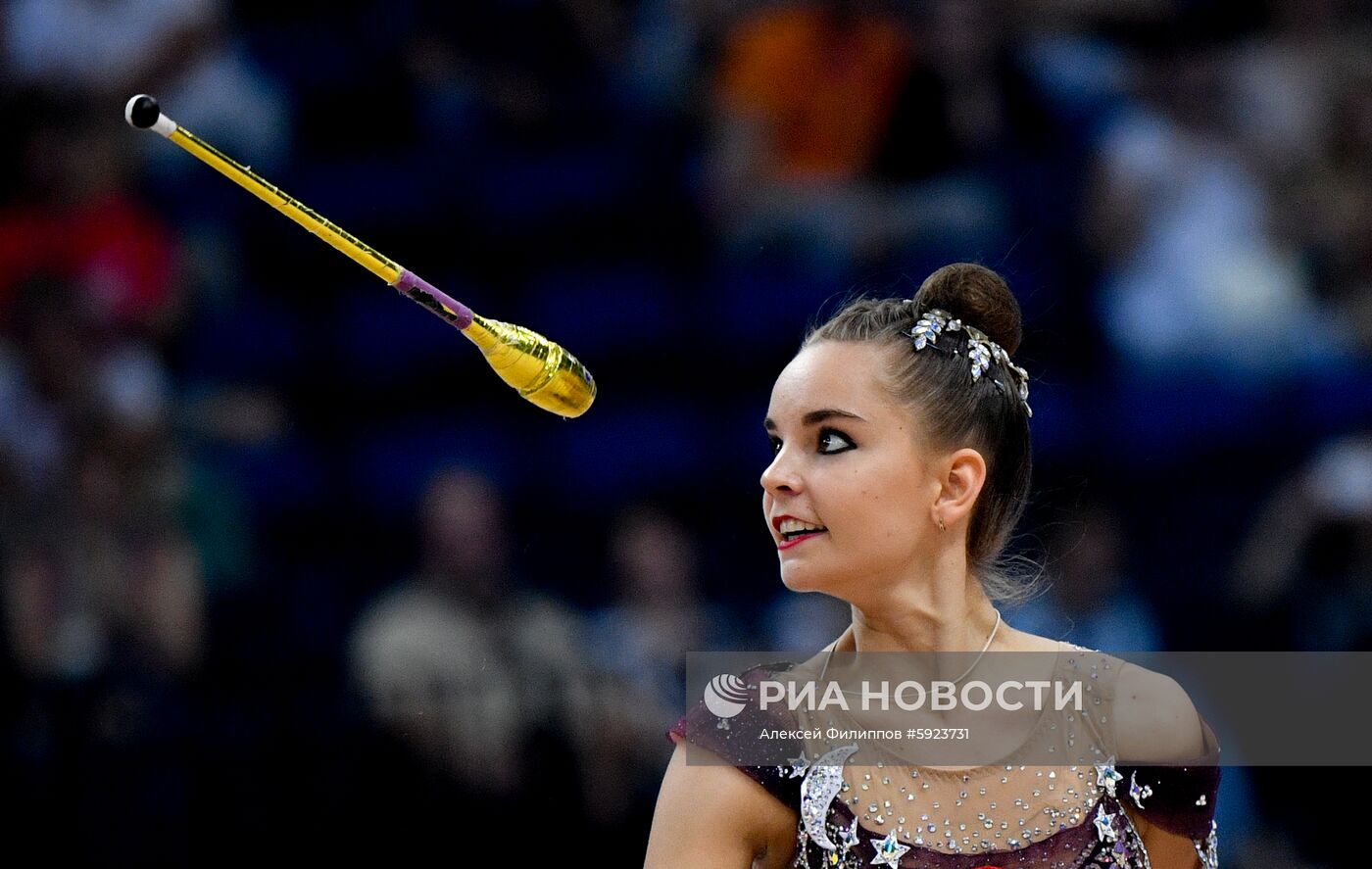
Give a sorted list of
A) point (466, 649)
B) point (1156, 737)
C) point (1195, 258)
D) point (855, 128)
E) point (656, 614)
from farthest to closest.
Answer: point (855, 128) < point (1195, 258) < point (656, 614) < point (466, 649) < point (1156, 737)

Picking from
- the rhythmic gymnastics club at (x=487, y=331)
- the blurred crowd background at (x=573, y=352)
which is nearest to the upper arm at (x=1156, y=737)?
the rhythmic gymnastics club at (x=487, y=331)

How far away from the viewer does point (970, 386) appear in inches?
81.4

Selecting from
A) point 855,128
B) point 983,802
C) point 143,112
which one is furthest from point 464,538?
point 143,112

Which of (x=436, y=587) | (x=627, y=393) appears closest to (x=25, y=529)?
(x=436, y=587)

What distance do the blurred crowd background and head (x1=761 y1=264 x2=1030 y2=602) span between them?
150 centimetres

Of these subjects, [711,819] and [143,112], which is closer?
[143,112]

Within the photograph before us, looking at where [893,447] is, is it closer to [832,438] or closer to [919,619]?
[832,438]

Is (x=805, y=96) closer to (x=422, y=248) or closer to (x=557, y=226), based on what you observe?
(x=557, y=226)

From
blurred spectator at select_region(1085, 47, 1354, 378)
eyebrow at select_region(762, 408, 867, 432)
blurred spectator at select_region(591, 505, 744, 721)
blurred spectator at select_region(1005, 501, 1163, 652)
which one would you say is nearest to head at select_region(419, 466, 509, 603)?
blurred spectator at select_region(591, 505, 744, 721)

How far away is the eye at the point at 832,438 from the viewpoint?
198cm

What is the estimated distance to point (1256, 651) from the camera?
12.4 feet

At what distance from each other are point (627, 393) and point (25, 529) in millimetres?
1525

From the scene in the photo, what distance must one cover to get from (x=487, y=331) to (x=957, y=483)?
612 millimetres

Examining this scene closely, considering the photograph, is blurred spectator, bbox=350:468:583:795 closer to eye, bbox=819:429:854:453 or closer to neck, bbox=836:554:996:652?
neck, bbox=836:554:996:652
